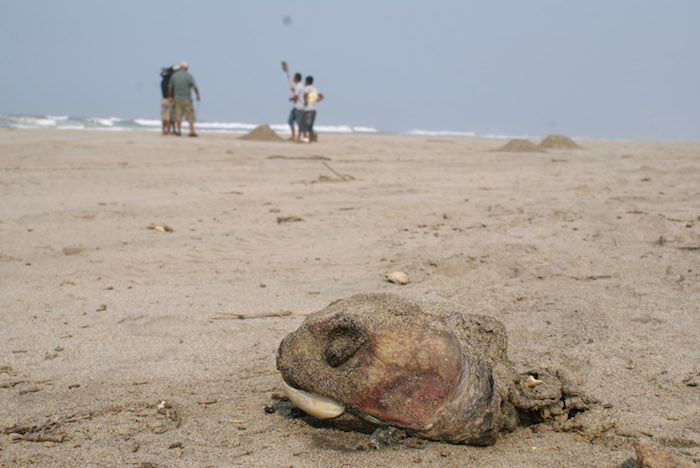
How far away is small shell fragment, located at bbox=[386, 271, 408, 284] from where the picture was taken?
333cm

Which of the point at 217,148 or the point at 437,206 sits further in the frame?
the point at 217,148

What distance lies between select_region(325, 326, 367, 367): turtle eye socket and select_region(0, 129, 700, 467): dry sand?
0.72 ft

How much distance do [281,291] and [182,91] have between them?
31.5 ft

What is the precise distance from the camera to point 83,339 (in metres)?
2.57

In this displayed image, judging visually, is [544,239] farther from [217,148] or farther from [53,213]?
[217,148]

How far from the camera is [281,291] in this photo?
3270 mm

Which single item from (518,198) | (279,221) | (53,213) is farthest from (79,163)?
(518,198)

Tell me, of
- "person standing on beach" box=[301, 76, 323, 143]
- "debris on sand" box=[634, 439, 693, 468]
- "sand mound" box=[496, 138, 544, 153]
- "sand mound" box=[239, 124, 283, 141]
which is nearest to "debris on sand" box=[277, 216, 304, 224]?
"debris on sand" box=[634, 439, 693, 468]

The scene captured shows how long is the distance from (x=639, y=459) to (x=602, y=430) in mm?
332

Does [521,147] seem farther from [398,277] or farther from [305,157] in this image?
[398,277]

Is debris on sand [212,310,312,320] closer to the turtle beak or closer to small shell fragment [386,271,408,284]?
small shell fragment [386,271,408,284]

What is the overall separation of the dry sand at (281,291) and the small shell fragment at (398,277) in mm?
58

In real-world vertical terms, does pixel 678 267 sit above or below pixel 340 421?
above

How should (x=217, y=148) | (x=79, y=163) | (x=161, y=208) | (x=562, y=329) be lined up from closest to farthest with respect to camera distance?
(x=562, y=329), (x=161, y=208), (x=79, y=163), (x=217, y=148)
